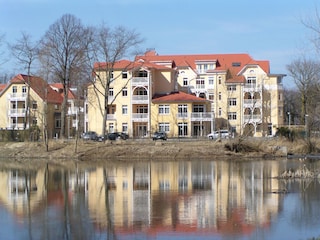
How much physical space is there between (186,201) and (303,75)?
247ft

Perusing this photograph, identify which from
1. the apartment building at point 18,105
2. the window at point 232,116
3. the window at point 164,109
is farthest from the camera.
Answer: the apartment building at point 18,105

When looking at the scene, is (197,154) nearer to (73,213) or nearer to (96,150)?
(96,150)

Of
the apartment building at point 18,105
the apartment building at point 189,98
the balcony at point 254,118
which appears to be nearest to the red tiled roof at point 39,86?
the apartment building at point 18,105

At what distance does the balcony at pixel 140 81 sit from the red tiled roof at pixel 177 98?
3.14 m

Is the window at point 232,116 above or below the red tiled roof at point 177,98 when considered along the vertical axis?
below

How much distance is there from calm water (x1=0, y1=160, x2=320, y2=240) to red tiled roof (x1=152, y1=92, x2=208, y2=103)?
52.7 meters

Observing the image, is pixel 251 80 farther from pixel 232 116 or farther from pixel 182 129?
pixel 182 129

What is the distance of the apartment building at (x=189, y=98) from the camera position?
306ft

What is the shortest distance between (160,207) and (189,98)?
→ 6941 cm

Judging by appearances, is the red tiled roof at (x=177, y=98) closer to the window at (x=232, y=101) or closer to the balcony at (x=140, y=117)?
the balcony at (x=140, y=117)

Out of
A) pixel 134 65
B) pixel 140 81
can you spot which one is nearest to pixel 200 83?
pixel 140 81

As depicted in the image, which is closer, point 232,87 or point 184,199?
point 184,199

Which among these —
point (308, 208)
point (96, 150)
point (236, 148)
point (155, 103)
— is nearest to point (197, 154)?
point (236, 148)

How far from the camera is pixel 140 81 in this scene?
95188 mm
